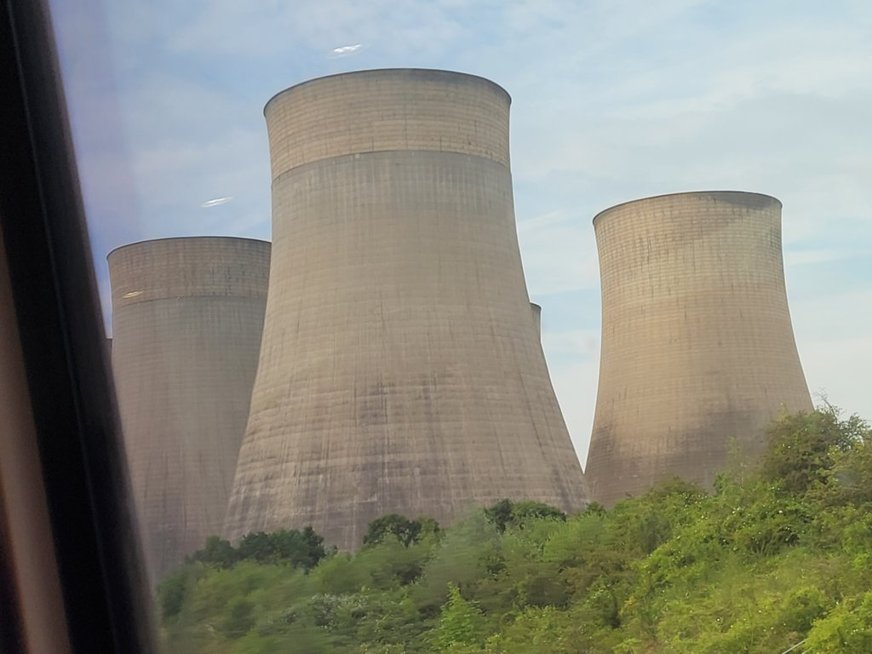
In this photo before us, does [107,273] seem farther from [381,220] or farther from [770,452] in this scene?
[381,220]

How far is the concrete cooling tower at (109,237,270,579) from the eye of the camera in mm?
1534

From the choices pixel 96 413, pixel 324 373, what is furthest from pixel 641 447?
pixel 96 413

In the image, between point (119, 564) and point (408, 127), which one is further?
point (408, 127)

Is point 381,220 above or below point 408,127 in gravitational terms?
below

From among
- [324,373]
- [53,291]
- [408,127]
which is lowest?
[53,291]

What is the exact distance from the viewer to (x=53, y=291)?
1079mm

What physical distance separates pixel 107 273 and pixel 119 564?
41 cm

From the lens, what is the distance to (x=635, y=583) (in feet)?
9.45

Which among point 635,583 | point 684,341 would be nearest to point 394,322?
point 684,341

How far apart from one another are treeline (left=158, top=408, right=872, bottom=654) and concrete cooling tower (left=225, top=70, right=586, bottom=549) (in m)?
2.45

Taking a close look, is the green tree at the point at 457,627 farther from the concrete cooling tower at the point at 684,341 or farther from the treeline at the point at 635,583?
the concrete cooling tower at the point at 684,341

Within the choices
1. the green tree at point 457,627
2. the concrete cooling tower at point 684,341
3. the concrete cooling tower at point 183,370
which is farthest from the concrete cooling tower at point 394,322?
Result: the green tree at point 457,627

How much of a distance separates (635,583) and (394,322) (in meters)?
3.44

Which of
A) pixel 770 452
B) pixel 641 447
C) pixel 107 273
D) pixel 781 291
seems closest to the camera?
pixel 107 273
